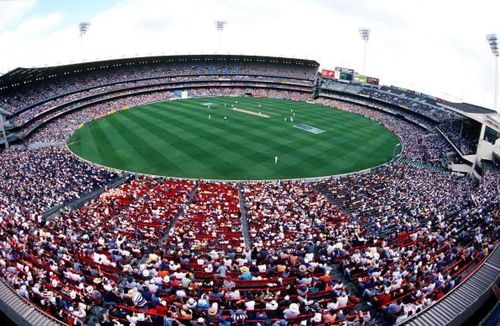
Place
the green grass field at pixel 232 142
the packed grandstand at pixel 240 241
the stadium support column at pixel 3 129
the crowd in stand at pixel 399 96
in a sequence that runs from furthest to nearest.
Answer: the crowd in stand at pixel 399 96 < the stadium support column at pixel 3 129 < the green grass field at pixel 232 142 < the packed grandstand at pixel 240 241

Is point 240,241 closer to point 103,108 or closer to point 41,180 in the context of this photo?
point 41,180

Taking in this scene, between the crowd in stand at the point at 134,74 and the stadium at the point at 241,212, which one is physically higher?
the crowd in stand at the point at 134,74

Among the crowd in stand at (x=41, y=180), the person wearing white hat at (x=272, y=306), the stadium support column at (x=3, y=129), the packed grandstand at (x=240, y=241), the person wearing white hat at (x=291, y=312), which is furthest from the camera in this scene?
the stadium support column at (x=3, y=129)

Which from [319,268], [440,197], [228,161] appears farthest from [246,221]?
[228,161]

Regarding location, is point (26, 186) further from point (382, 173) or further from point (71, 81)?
point (71, 81)

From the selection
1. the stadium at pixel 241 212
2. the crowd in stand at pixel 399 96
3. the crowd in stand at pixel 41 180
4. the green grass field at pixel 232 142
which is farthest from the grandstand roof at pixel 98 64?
the crowd in stand at pixel 41 180

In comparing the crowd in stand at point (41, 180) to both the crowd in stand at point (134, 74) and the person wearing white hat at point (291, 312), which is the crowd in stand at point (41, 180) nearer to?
the person wearing white hat at point (291, 312)

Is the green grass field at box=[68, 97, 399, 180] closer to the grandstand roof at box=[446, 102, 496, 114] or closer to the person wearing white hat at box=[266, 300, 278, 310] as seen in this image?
the grandstand roof at box=[446, 102, 496, 114]

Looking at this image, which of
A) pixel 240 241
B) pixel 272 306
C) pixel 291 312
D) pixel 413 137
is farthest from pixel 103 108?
pixel 291 312
